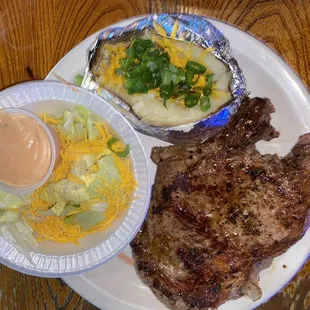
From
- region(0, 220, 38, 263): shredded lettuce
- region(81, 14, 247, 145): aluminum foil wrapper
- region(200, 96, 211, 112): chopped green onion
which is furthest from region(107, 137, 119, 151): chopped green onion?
region(0, 220, 38, 263): shredded lettuce

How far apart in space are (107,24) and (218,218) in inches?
38.6

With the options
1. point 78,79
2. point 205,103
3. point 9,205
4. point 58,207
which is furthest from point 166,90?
point 9,205

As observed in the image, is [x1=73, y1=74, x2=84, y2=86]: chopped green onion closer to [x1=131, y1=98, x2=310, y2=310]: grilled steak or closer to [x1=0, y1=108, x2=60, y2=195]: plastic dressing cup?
[x1=0, y1=108, x2=60, y2=195]: plastic dressing cup

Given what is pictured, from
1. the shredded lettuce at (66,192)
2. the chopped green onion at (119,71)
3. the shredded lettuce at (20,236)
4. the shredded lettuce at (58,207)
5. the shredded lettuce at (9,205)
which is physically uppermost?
the chopped green onion at (119,71)

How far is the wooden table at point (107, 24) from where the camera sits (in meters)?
2.13

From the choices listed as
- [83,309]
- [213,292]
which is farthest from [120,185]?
[83,309]

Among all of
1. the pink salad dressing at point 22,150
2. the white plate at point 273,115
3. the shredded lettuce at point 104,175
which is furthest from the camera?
the white plate at point 273,115

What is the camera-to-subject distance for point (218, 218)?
189 centimetres

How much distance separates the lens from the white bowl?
6.53 ft

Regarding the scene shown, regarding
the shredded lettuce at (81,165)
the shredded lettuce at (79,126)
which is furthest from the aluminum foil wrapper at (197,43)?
the shredded lettuce at (81,165)

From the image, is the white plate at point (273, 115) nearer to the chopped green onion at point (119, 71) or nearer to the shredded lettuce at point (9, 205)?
the chopped green onion at point (119, 71)

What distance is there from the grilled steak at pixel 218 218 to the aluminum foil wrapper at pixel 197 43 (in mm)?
84

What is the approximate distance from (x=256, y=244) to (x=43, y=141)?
893 millimetres

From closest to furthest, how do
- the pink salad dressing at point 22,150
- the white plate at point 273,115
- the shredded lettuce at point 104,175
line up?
the pink salad dressing at point 22,150, the shredded lettuce at point 104,175, the white plate at point 273,115
